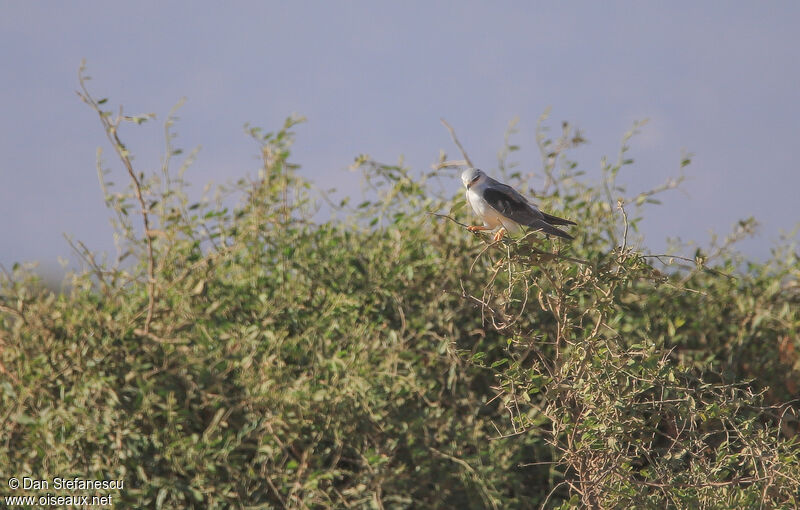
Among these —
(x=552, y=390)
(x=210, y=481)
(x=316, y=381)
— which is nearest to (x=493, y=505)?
(x=316, y=381)

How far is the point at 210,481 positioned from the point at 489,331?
1.80 m

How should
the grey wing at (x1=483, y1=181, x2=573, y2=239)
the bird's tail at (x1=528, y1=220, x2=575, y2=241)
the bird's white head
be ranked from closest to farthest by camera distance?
the bird's tail at (x1=528, y1=220, x2=575, y2=241)
the grey wing at (x1=483, y1=181, x2=573, y2=239)
the bird's white head

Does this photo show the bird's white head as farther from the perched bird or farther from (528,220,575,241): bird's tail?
(528,220,575,241): bird's tail

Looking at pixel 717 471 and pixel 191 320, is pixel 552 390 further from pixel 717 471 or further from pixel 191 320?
pixel 191 320

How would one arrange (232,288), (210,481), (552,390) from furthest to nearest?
1. (232,288)
2. (210,481)
3. (552,390)

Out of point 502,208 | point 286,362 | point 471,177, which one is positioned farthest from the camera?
point 286,362

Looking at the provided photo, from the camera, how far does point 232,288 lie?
472cm

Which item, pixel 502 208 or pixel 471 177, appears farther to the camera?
pixel 471 177

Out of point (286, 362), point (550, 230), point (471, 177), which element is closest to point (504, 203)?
point (471, 177)

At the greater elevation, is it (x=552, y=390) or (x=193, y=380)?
(x=193, y=380)

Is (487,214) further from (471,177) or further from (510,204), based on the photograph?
(471,177)

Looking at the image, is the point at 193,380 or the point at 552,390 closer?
the point at 552,390

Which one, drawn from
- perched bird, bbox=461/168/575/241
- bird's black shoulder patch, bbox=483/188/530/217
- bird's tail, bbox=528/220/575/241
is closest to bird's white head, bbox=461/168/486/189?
perched bird, bbox=461/168/575/241

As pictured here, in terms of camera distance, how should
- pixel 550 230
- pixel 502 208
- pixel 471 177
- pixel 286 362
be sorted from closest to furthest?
pixel 550 230, pixel 502 208, pixel 471 177, pixel 286 362
